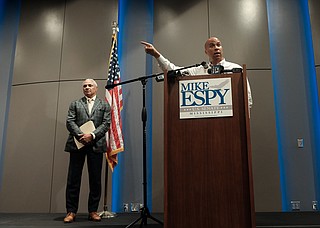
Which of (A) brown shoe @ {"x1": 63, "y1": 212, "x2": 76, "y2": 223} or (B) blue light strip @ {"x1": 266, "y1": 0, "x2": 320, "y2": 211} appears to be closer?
(A) brown shoe @ {"x1": 63, "y1": 212, "x2": 76, "y2": 223}

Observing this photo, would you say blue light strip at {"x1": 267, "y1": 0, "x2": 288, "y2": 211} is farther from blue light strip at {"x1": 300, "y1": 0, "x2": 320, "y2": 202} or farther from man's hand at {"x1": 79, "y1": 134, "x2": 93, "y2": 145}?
man's hand at {"x1": 79, "y1": 134, "x2": 93, "y2": 145}

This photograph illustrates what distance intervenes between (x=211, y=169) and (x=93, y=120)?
1.86 meters

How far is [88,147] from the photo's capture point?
3.17 metres

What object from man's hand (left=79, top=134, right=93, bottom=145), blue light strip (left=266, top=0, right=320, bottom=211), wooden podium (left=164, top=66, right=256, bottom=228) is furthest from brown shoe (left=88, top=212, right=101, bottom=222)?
blue light strip (left=266, top=0, right=320, bottom=211)

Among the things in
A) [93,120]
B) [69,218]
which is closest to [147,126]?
[93,120]

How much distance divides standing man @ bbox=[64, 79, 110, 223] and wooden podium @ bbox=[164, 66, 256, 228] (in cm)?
154

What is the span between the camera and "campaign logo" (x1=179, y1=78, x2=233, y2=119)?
5.55ft

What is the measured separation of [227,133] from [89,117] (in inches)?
75.3

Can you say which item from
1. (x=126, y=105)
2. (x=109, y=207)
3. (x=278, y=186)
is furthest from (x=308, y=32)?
(x=109, y=207)

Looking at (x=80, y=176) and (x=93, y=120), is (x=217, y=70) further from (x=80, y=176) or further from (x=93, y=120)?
(x=80, y=176)

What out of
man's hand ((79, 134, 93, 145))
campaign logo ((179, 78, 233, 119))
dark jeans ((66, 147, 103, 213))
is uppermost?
campaign logo ((179, 78, 233, 119))

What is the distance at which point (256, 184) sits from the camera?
12.8ft

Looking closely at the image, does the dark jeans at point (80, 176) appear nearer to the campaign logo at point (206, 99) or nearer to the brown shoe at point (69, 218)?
the brown shoe at point (69, 218)

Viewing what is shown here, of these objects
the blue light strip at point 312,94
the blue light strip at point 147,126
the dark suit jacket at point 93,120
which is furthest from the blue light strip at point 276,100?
the dark suit jacket at point 93,120
